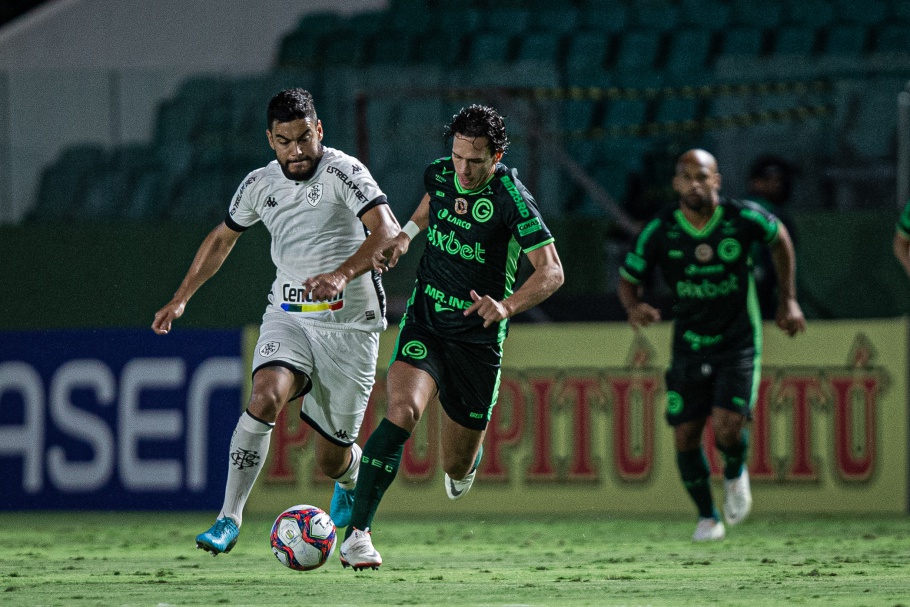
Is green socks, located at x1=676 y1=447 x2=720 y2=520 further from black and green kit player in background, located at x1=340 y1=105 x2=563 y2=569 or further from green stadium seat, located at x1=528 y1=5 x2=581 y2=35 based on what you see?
green stadium seat, located at x1=528 y1=5 x2=581 y2=35

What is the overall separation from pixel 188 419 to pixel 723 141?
4.51 meters

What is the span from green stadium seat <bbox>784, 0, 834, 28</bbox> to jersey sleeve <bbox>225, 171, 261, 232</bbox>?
8.26 metres

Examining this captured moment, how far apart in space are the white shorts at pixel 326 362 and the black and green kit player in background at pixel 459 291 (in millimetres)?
384

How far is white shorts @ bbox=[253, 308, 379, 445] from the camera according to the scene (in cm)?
671

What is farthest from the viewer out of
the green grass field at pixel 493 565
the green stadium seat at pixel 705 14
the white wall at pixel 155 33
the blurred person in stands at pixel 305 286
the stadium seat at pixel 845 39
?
the white wall at pixel 155 33

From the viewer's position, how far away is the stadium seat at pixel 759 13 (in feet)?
45.5

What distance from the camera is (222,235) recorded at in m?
7.06

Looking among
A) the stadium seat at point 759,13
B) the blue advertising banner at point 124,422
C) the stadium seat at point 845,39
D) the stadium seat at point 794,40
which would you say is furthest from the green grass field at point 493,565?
the stadium seat at point 759,13

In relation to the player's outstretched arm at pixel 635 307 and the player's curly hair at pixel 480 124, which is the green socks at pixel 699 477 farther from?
the player's curly hair at pixel 480 124

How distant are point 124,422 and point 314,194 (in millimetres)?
4221

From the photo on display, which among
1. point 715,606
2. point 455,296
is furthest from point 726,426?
point 715,606

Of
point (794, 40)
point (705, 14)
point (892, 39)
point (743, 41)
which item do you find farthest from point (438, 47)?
point (892, 39)

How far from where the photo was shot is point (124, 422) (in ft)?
34.1

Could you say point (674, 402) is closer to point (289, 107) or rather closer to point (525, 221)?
point (525, 221)
